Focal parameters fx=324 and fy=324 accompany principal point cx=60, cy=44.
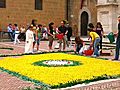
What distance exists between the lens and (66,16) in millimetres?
36969

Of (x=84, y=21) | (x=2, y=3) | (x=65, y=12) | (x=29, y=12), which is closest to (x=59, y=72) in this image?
(x=2, y=3)

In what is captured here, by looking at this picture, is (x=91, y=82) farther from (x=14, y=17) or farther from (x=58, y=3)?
(x=58, y=3)

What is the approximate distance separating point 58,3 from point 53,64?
24903mm

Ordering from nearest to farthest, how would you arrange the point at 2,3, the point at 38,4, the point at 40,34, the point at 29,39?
the point at 29,39 < the point at 40,34 < the point at 2,3 < the point at 38,4

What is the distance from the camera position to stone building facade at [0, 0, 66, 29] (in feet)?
105

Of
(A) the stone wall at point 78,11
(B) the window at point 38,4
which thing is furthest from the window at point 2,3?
(A) the stone wall at point 78,11

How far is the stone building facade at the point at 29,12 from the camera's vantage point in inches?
1260

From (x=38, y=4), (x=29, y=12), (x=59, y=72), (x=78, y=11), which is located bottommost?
(x=59, y=72)

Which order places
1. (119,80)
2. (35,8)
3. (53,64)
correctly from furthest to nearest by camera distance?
(35,8) < (53,64) < (119,80)

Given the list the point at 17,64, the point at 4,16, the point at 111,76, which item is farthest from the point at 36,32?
the point at 4,16

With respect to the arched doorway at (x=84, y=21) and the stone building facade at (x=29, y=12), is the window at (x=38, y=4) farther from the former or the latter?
the arched doorway at (x=84, y=21)

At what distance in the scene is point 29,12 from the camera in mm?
33719

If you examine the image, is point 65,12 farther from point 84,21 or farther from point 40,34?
point 40,34

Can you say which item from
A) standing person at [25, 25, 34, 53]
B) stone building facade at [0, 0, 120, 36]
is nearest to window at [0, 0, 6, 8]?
stone building facade at [0, 0, 120, 36]
